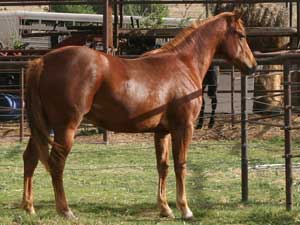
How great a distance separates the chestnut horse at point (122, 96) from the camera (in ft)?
18.6

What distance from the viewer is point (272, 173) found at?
8.65m

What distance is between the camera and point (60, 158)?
5750mm

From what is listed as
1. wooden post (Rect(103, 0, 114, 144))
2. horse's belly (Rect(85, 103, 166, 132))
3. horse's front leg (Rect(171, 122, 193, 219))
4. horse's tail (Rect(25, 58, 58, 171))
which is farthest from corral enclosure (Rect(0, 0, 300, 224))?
wooden post (Rect(103, 0, 114, 144))

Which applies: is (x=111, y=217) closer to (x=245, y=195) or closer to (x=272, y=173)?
(x=245, y=195)

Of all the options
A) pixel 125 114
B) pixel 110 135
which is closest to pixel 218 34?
pixel 125 114

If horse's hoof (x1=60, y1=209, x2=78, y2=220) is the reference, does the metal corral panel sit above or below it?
below

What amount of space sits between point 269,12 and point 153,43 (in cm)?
315

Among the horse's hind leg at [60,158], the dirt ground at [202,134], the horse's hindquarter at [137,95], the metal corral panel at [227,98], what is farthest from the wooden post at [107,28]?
the horse's hind leg at [60,158]

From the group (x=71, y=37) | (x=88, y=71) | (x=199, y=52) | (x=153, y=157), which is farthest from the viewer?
(x=71, y=37)

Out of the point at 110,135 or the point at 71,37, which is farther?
the point at 71,37

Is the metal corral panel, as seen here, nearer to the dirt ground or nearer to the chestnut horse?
the dirt ground

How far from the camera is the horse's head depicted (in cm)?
666

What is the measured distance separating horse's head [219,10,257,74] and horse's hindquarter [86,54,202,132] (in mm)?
712

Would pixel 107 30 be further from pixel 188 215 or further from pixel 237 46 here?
pixel 188 215
